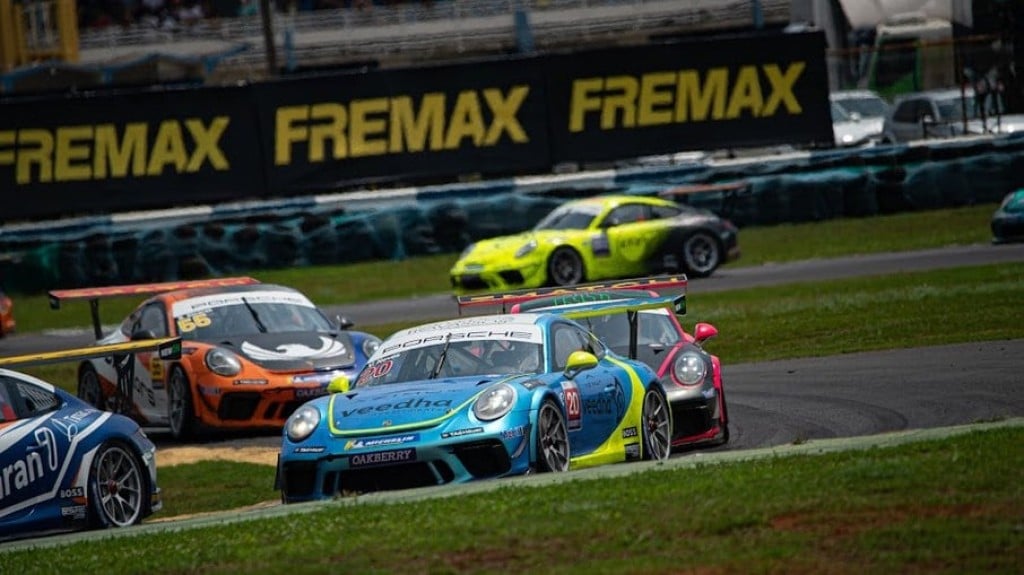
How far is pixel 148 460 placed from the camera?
36.4 feet

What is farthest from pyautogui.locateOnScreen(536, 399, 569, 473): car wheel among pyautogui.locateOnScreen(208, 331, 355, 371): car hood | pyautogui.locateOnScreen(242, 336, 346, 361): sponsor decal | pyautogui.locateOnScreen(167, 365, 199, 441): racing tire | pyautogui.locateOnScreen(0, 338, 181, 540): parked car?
pyautogui.locateOnScreen(167, 365, 199, 441): racing tire

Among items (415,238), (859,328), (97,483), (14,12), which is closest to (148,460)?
(97,483)

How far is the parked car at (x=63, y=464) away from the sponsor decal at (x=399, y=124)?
20927 mm

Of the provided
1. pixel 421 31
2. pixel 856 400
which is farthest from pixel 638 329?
pixel 421 31

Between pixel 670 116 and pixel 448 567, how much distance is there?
25958mm

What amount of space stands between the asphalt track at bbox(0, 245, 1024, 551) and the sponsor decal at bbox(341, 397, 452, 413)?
0.73 m

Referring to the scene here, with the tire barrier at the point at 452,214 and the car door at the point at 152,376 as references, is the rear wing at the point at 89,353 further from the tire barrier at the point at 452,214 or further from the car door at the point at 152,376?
the tire barrier at the point at 452,214

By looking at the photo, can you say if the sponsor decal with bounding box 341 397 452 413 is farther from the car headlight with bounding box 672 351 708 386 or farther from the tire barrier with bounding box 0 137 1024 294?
the tire barrier with bounding box 0 137 1024 294

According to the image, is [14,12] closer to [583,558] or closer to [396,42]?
[396,42]

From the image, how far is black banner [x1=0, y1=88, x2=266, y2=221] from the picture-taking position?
104 feet

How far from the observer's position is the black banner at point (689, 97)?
3256cm

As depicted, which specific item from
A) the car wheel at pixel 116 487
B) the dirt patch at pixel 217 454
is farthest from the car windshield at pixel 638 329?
the car wheel at pixel 116 487

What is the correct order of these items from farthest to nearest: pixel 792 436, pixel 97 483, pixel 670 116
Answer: pixel 670 116
pixel 792 436
pixel 97 483

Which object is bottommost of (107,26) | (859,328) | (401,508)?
(859,328)
